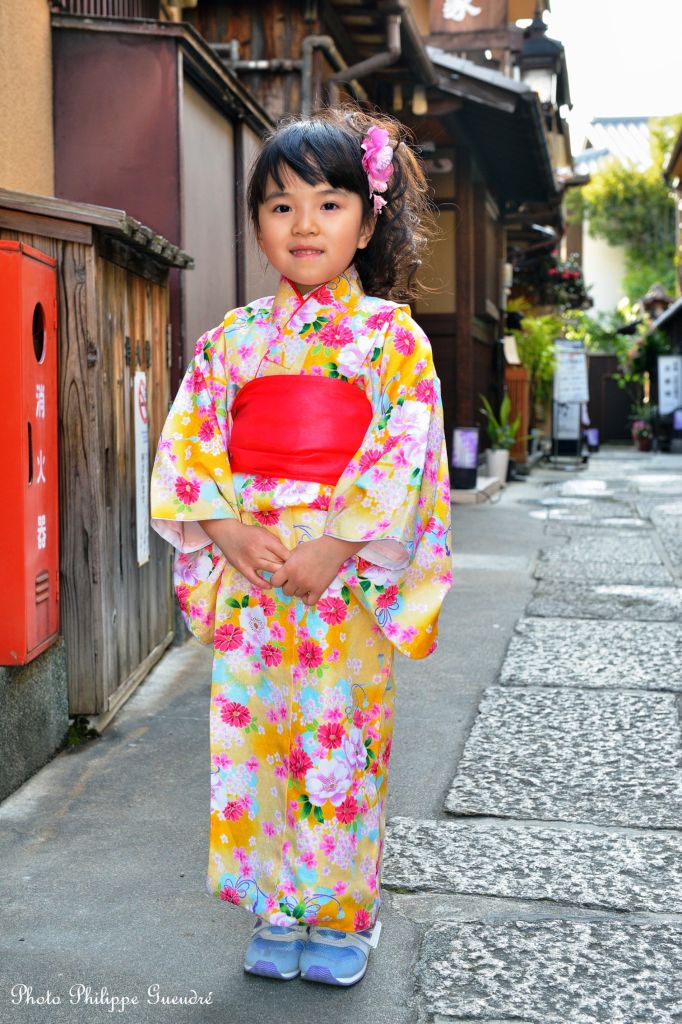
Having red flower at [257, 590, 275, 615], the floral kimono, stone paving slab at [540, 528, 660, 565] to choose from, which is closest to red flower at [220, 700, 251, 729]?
the floral kimono

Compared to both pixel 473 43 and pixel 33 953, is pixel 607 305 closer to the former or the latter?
pixel 473 43

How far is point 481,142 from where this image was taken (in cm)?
1269

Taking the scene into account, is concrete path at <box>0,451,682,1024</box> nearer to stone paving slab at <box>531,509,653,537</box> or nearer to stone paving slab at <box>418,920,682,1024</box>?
stone paving slab at <box>418,920,682,1024</box>

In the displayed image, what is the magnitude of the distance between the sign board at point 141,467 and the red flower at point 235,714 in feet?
7.21

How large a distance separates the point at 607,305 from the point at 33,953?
47.9m

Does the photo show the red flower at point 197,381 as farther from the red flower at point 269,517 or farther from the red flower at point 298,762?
the red flower at point 298,762

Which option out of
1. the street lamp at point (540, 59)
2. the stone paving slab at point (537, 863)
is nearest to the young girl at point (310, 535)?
the stone paving slab at point (537, 863)

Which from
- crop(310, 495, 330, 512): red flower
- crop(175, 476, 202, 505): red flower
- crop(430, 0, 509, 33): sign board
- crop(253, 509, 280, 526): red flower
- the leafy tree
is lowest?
crop(253, 509, 280, 526): red flower

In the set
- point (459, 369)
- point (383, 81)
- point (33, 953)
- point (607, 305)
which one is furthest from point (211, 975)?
point (607, 305)

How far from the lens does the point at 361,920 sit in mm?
2484

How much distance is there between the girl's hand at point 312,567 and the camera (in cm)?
235

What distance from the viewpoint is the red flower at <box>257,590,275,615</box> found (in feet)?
8.14

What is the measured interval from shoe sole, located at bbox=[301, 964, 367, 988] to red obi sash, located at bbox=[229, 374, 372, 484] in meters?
1.07

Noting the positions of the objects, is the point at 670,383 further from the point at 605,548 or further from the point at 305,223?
the point at 305,223
